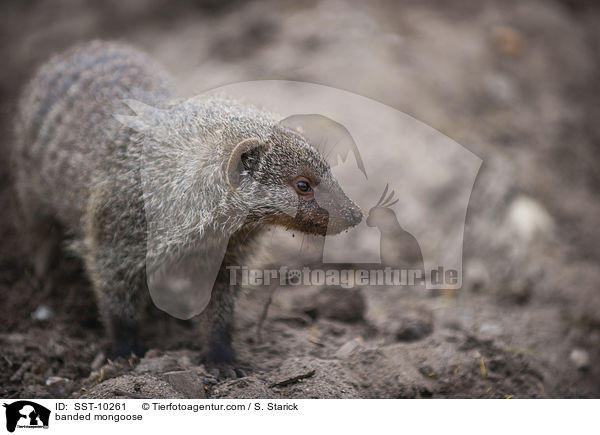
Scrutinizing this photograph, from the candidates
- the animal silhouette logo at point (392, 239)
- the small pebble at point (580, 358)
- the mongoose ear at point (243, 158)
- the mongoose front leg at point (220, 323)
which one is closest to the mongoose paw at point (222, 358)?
the mongoose front leg at point (220, 323)

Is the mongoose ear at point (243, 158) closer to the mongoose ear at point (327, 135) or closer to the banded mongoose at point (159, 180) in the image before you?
the banded mongoose at point (159, 180)

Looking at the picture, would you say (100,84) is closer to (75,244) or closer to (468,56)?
(75,244)

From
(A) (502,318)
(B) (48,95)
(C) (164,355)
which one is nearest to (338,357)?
(C) (164,355)

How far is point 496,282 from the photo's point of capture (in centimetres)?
435

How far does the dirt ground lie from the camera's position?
3.06m

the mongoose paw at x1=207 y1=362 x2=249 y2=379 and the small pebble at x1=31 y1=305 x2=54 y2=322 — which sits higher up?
the small pebble at x1=31 y1=305 x2=54 y2=322

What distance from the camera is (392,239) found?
448 centimetres
